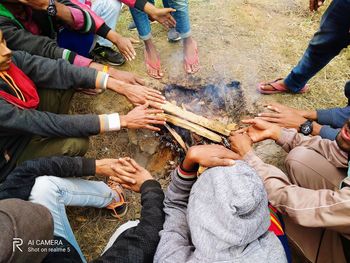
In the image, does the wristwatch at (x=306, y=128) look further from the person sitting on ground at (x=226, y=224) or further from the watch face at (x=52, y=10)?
the watch face at (x=52, y=10)

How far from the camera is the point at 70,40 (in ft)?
12.7

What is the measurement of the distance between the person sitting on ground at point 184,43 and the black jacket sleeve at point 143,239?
2075mm

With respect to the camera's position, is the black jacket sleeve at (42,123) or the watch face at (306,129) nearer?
the black jacket sleeve at (42,123)

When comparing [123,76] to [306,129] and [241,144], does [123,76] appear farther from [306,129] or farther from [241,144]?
[306,129]

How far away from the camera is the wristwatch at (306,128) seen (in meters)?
3.24

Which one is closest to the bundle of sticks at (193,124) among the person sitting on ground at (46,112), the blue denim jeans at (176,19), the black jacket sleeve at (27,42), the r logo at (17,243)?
the person sitting on ground at (46,112)

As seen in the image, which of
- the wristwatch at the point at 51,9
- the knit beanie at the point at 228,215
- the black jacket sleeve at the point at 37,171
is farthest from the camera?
the wristwatch at the point at 51,9

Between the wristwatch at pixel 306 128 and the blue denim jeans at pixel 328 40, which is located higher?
the blue denim jeans at pixel 328 40

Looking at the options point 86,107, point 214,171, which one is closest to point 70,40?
point 86,107

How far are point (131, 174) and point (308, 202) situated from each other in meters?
1.34

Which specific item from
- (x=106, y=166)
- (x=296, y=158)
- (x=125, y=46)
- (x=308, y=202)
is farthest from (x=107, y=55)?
(x=308, y=202)

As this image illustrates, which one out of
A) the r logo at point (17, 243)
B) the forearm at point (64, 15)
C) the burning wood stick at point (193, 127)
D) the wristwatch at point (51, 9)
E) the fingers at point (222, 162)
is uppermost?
the wristwatch at point (51, 9)

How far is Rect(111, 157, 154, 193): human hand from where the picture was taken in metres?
2.71

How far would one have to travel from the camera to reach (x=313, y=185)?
275cm
